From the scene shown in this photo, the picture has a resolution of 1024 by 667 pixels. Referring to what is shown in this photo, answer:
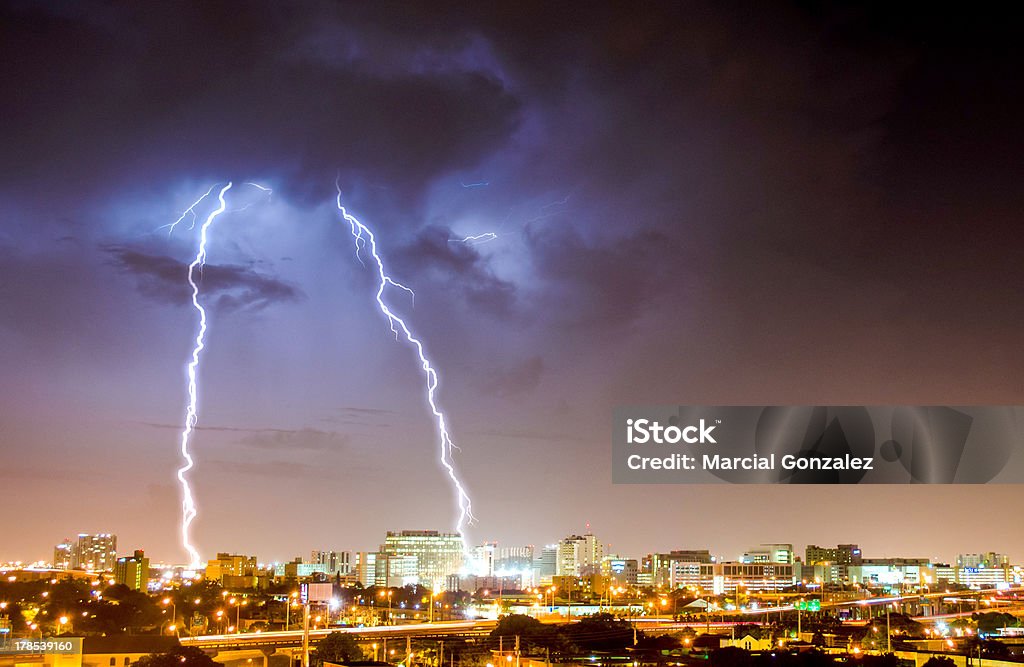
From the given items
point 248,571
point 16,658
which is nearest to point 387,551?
point 248,571

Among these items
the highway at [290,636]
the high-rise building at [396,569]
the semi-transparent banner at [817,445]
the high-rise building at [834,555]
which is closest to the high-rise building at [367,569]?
the high-rise building at [396,569]

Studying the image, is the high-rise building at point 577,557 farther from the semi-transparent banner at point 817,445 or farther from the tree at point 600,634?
the semi-transparent banner at point 817,445

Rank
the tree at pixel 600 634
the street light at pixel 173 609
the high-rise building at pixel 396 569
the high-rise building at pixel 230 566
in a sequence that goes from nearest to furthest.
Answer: the tree at pixel 600 634 → the street light at pixel 173 609 → the high-rise building at pixel 230 566 → the high-rise building at pixel 396 569

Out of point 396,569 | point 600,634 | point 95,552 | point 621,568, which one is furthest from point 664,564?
point 600,634

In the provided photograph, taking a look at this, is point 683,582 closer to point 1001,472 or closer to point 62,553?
point 62,553

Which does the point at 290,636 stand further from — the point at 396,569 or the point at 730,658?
the point at 396,569

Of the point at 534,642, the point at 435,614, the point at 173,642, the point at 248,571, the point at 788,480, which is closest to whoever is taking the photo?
the point at 788,480
